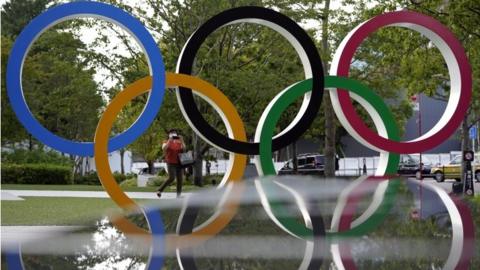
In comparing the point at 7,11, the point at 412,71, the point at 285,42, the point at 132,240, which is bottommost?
the point at 132,240

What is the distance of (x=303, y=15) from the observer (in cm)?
2245

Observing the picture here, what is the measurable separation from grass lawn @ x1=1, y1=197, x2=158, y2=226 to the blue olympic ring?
1.33 meters

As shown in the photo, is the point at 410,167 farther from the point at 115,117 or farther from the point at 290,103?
the point at 115,117

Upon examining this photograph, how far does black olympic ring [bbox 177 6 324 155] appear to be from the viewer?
1151 cm

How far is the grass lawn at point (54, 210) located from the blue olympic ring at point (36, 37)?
133 cm

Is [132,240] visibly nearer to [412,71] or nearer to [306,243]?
[306,243]

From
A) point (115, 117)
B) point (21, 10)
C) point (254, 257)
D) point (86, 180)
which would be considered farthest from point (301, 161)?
point (254, 257)

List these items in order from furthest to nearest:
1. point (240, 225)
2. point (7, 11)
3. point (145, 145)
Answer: point (7, 11), point (145, 145), point (240, 225)

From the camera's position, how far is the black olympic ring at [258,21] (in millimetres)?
11508

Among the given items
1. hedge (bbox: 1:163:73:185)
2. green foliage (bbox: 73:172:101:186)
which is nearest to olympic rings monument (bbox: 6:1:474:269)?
hedge (bbox: 1:163:73:185)

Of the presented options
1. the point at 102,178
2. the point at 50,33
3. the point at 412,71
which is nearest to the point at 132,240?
the point at 102,178

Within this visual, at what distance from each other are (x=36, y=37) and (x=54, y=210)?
148 inches

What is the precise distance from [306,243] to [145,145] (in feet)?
118

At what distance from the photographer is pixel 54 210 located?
12.3m
